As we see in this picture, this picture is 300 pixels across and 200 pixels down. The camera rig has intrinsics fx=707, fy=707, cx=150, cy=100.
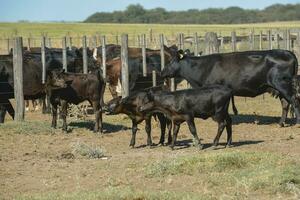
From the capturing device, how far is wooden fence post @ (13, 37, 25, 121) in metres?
17.6

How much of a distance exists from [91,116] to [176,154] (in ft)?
24.8

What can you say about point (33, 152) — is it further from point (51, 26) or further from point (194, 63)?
point (51, 26)

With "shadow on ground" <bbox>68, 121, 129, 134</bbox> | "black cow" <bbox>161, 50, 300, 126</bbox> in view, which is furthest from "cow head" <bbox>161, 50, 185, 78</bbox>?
"shadow on ground" <bbox>68, 121, 129, 134</bbox>

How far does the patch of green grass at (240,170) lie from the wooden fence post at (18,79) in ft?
23.7

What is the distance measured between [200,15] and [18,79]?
127 meters

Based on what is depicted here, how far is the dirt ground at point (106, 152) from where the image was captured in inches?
400

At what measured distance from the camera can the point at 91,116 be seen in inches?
779

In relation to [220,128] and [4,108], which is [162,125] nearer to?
[220,128]

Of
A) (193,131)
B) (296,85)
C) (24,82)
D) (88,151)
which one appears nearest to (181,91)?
(193,131)

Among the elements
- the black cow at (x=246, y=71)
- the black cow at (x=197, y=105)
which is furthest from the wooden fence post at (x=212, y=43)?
the black cow at (x=197, y=105)

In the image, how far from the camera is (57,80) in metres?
16.0

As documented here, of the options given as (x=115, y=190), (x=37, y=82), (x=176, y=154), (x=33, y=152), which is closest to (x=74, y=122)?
(x=37, y=82)

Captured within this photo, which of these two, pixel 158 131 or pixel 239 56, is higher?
pixel 239 56

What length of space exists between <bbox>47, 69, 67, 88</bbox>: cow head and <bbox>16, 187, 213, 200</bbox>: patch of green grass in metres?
6.78
